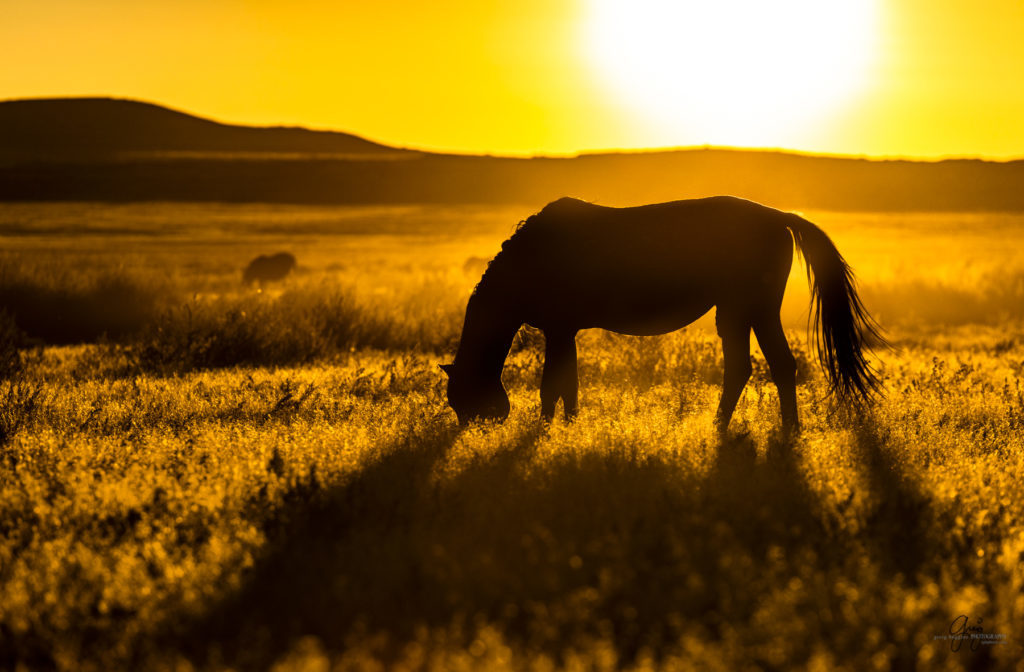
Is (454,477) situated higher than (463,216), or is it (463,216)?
(463,216)

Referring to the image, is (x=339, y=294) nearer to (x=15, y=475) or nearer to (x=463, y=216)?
(x=15, y=475)

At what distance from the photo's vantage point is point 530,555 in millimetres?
4582

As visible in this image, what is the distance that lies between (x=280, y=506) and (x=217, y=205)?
88.9m

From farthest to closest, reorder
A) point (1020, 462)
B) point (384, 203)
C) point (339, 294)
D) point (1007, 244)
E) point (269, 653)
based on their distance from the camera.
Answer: point (384, 203)
point (1007, 244)
point (339, 294)
point (1020, 462)
point (269, 653)

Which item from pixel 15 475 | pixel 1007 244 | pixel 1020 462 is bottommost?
pixel 15 475

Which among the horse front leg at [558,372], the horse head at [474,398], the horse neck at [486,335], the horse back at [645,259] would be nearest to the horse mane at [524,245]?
the horse back at [645,259]

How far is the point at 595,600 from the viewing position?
4105 millimetres

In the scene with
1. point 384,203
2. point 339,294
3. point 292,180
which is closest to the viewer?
point 339,294

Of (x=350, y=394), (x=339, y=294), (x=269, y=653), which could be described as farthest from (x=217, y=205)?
(x=269, y=653)

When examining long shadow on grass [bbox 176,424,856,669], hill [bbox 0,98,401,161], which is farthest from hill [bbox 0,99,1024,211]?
long shadow on grass [bbox 176,424,856,669]

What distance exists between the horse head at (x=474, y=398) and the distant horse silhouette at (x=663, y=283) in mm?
208

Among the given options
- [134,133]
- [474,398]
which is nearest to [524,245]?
[474,398]

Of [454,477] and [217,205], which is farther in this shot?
[217,205]

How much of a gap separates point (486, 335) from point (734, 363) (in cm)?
207
